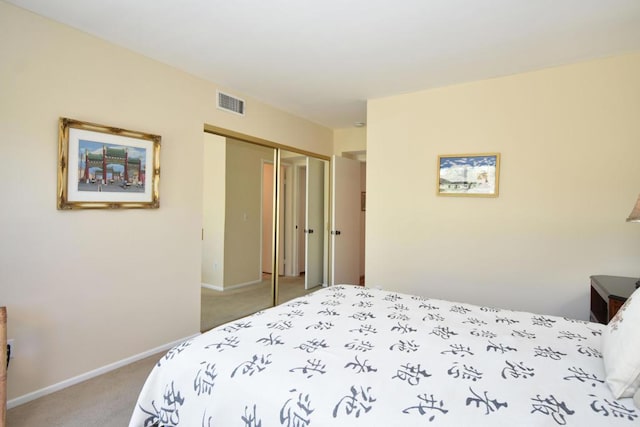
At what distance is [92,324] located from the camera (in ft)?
8.01

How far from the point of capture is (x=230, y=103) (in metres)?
3.43

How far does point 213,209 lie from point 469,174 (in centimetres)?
265

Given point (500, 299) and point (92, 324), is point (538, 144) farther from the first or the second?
point (92, 324)

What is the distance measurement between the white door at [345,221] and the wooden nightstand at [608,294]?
278cm

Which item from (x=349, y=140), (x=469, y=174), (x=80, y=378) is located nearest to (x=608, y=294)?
(x=469, y=174)

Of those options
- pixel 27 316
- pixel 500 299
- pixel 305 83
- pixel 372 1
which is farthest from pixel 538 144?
pixel 27 316

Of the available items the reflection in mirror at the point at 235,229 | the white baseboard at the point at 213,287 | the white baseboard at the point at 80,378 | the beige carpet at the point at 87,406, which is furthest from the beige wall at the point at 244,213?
the beige carpet at the point at 87,406

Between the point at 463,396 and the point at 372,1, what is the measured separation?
2085 mm

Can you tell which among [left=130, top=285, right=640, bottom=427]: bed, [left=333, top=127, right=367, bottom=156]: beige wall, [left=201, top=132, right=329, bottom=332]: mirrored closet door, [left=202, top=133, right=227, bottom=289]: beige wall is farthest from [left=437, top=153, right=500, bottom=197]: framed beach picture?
[left=202, top=133, right=227, bottom=289]: beige wall

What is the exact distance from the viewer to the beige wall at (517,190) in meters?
2.63

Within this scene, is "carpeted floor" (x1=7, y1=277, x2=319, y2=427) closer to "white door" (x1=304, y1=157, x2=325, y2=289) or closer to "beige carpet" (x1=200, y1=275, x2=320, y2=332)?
"beige carpet" (x1=200, y1=275, x2=320, y2=332)

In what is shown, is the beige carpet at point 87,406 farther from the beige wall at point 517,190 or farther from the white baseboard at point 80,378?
the beige wall at point 517,190

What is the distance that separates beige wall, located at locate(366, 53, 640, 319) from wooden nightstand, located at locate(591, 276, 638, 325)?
0.68 feet

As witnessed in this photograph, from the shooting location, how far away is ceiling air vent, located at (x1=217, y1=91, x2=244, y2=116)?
3338 mm
